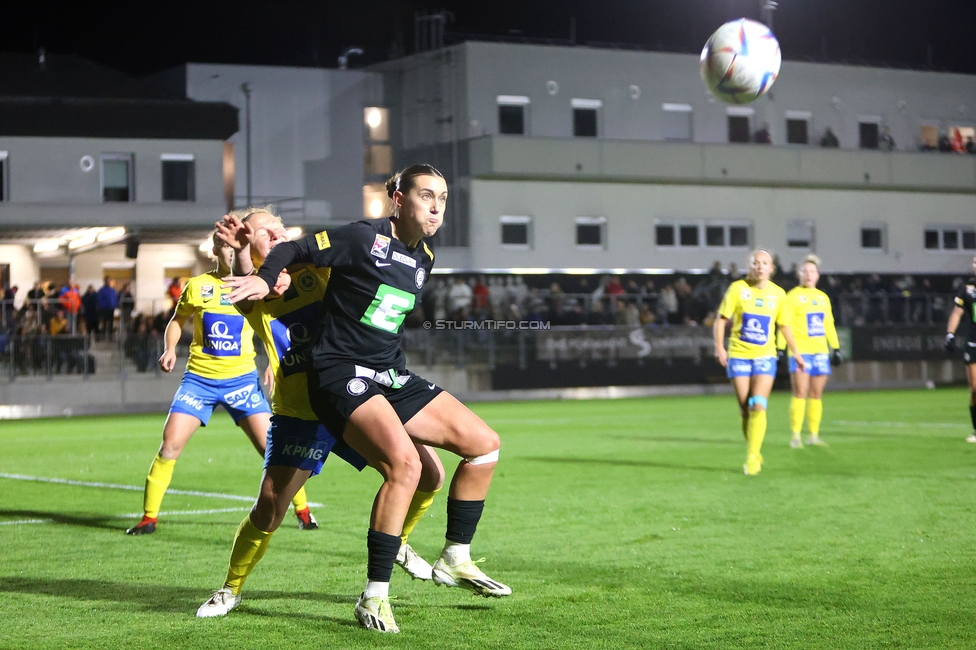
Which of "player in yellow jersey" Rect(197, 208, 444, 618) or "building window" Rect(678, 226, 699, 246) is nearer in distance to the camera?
"player in yellow jersey" Rect(197, 208, 444, 618)

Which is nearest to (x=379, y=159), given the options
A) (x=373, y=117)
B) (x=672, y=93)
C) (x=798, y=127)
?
(x=373, y=117)

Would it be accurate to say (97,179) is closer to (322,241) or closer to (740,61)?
(740,61)

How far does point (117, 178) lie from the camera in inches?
1641

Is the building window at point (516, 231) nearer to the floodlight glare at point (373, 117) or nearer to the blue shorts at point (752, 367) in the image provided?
the floodlight glare at point (373, 117)

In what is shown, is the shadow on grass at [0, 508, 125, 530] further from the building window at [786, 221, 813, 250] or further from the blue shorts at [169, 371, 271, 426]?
the building window at [786, 221, 813, 250]

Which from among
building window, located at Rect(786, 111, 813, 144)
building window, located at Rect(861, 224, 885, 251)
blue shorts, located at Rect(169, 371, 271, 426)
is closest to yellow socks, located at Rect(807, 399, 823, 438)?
blue shorts, located at Rect(169, 371, 271, 426)

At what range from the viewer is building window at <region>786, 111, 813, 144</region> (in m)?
49.4

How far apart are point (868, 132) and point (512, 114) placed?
1603cm

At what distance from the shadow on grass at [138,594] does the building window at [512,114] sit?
39.3 metres

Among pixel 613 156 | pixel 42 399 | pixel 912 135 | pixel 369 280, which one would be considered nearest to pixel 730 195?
pixel 613 156

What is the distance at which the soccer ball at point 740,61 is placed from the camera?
48.0 ft

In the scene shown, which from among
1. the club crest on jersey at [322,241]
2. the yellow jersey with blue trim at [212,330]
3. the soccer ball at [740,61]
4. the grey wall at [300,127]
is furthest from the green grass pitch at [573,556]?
the grey wall at [300,127]

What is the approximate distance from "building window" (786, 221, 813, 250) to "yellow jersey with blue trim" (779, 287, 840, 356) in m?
33.8

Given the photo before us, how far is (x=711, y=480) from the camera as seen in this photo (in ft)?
38.3
